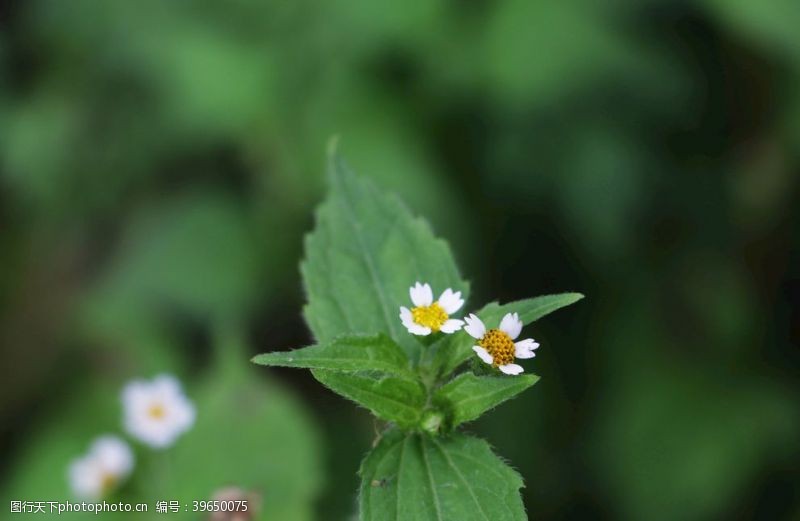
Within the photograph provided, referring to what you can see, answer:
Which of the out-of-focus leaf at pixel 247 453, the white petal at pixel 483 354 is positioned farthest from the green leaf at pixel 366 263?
the out-of-focus leaf at pixel 247 453

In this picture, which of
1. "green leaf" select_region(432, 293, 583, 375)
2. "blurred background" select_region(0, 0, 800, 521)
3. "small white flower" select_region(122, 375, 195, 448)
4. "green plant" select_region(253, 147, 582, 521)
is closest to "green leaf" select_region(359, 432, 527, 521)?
"green plant" select_region(253, 147, 582, 521)

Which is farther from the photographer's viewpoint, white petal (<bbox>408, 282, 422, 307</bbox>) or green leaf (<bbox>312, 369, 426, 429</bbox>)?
white petal (<bbox>408, 282, 422, 307</bbox>)

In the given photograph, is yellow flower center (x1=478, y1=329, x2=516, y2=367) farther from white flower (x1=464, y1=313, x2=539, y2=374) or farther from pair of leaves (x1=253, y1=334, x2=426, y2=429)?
pair of leaves (x1=253, y1=334, x2=426, y2=429)

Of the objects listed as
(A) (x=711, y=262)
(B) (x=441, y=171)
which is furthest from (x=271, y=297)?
(A) (x=711, y=262)

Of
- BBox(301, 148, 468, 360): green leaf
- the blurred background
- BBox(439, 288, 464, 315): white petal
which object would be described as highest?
the blurred background

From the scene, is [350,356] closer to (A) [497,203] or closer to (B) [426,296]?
(B) [426,296]

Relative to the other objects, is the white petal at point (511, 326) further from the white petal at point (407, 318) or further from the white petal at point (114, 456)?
the white petal at point (114, 456)

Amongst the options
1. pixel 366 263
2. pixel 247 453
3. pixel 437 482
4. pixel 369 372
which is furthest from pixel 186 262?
pixel 437 482
